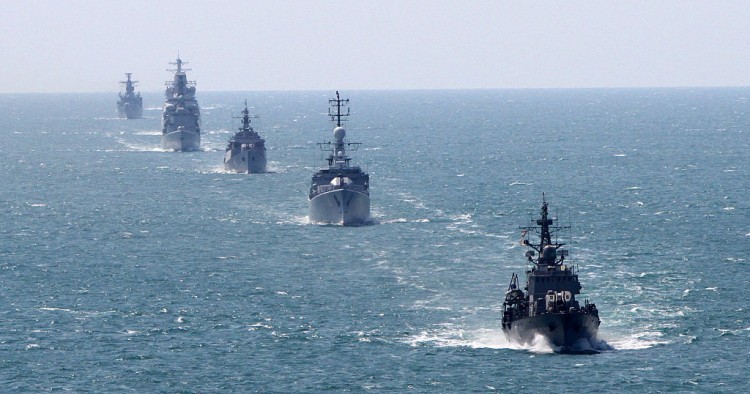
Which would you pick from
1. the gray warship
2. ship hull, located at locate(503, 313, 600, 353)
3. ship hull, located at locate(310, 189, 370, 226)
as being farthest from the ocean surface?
the gray warship

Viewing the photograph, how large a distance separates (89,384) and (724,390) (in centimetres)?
3823

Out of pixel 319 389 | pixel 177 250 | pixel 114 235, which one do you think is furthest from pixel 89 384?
pixel 114 235

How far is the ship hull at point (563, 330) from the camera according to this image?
78688 mm

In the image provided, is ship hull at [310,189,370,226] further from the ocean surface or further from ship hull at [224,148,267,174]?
ship hull at [224,148,267,174]

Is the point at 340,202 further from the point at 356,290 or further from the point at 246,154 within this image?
the point at 246,154

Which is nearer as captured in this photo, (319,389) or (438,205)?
(319,389)

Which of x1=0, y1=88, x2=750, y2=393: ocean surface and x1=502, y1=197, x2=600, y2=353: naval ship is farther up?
x1=502, y1=197, x2=600, y2=353: naval ship

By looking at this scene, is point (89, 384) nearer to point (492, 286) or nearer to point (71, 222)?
point (492, 286)

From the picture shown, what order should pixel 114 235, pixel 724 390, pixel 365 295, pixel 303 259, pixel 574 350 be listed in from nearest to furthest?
pixel 724 390, pixel 574 350, pixel 365 295, pixel 303 259, pixel 114 235

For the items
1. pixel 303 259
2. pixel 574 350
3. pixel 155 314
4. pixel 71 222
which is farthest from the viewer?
pixel 71 222

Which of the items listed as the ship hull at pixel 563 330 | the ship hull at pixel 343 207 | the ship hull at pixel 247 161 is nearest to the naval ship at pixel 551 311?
the ship hull at pixel 563 330

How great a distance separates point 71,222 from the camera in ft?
463

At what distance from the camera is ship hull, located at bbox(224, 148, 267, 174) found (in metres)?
193

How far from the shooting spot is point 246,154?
193500 millimetres
